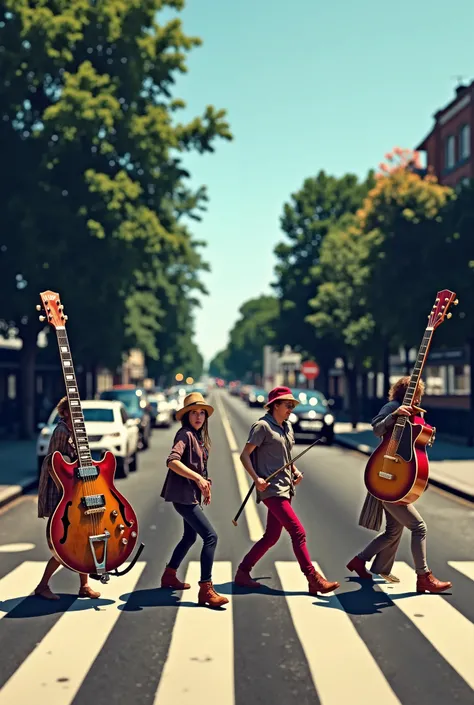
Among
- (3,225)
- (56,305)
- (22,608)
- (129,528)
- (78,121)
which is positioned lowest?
(22,608)

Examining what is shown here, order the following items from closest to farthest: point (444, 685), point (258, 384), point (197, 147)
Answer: point (444, 685) → point (197, 147) → point (258, 384)

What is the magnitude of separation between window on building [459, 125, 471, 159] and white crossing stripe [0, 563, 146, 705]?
1570 inches

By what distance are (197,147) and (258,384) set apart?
421 feet

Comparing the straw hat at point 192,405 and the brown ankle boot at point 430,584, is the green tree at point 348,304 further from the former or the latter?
the straw hat at point 192,405

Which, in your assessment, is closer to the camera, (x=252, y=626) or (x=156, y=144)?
(x=252, y=626)

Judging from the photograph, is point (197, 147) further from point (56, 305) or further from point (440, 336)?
point (56, 305)

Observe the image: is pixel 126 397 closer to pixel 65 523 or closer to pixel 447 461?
pixel 447 461

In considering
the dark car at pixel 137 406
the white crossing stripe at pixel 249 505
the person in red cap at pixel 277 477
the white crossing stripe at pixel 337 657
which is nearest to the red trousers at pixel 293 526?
the person in red cap at pixel 277 477

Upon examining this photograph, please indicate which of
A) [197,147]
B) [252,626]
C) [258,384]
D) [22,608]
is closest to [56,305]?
[22,608]

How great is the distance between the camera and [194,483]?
7832mm

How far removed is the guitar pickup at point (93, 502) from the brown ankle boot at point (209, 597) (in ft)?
3.60

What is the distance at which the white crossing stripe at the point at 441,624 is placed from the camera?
6.28m

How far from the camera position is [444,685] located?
226 inches

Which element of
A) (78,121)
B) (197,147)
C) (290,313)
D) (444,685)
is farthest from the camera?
(290,313)
